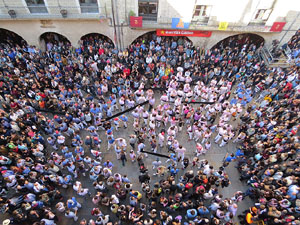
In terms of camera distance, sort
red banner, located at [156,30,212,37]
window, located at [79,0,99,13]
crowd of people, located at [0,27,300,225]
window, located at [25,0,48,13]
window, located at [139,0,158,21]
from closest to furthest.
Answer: crowd of people, located at [0,27,300,225], window, located at [25,0,48,13], window, located at [139,0,158,21], window, located at [79,0,99,13], red banner, located at [156,30,212,37]

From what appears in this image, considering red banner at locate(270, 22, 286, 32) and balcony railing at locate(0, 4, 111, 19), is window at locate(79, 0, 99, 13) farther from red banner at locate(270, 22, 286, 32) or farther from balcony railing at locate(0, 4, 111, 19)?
red banner at locate(270, 22, 286, 32)

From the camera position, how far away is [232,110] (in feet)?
48.2

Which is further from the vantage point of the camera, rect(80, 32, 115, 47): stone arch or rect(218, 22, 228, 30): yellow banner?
rect(80, 32, 115, 47): stone arch

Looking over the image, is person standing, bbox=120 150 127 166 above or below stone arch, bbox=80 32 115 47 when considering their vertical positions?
below

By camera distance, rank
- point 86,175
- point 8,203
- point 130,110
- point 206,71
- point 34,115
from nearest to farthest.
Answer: point 8,203
point 86,175
point 34,115
point 130,110
point 206,71

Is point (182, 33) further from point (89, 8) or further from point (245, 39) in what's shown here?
point (89, 8)

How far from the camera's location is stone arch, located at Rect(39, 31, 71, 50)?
20.9 meters

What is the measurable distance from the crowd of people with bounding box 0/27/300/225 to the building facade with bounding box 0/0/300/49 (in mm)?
1703

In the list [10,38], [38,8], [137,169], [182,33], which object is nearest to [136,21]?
[182,33]

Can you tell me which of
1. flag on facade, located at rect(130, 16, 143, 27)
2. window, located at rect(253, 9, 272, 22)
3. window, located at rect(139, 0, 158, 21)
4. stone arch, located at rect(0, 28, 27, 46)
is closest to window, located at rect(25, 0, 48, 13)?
stone arch, located at rect(0, 28, 27, 46)

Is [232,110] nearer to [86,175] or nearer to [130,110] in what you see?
[130,110]

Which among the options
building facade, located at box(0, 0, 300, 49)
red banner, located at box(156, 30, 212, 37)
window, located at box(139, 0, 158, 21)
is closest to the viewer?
Result: building facade, located at box(0, 0, 300, 49)

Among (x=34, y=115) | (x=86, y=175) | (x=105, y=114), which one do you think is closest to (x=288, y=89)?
(x=105, y=114)

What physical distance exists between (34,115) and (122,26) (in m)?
11.0
